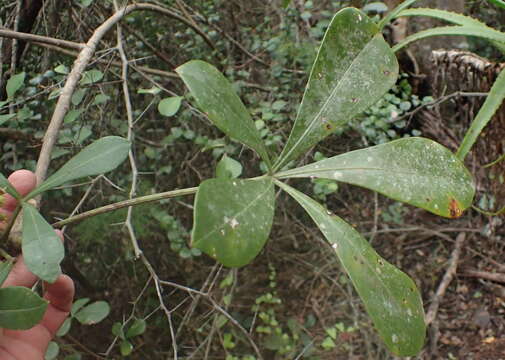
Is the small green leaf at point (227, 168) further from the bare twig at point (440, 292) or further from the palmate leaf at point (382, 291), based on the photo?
the bare twig at point (440, 292)

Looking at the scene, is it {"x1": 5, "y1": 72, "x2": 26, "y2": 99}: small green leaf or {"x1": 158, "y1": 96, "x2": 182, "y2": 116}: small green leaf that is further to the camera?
{"x1": 158, "y1": 96, "x2": 182, "y2": 116}: small green leaf

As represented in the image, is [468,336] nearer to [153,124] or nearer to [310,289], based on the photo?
[310,289]

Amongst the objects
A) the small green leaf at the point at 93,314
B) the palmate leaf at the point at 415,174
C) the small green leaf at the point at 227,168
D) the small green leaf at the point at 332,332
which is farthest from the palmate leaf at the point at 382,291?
the small green leaf at the point at 332,332

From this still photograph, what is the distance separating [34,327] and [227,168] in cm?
43

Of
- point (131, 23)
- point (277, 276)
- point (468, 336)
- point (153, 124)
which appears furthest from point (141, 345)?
point (468, 336)

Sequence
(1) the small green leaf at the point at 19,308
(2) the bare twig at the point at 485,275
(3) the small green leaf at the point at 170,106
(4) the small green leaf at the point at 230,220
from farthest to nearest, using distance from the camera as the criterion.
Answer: (2) the bare twig at the point at 485,275
(3) the small green leaf at the point at 170,106
(1) the small green leaf at the point at 19,308
(4) the small green leaf at the point at 230,220

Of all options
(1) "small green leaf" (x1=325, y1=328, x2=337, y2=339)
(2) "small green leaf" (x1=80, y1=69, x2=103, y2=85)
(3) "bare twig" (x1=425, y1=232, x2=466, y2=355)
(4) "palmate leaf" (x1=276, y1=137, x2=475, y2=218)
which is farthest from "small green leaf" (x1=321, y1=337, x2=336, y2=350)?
(4) "palmate leaf" (x1=276, y1=137, x2=475, y2=218)

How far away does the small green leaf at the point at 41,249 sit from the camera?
0.42 m

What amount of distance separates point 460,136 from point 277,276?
892mm

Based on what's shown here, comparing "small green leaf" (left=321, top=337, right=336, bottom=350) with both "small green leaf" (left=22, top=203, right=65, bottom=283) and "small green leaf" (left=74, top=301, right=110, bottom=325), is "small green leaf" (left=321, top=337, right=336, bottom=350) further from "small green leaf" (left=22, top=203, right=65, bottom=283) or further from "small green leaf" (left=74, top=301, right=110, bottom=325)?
"small green leaf" (left=22, top=203, right=65, bottom=283)

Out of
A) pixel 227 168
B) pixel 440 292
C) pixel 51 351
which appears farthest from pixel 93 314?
pixel 440 292

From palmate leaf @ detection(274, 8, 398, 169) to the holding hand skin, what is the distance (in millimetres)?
312

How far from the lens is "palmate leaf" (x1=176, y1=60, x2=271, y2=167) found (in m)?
0.43

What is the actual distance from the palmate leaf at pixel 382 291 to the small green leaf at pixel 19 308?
28 cm
